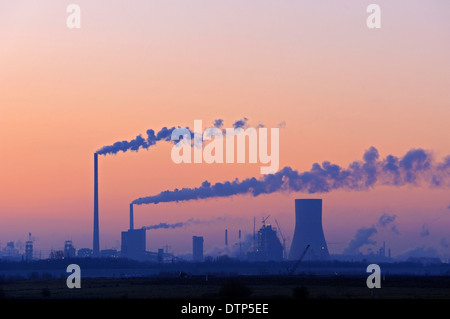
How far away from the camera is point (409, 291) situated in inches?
5625

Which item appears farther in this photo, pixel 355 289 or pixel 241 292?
pixel 355 289

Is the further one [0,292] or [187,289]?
[187,289]

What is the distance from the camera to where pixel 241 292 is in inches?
4926
